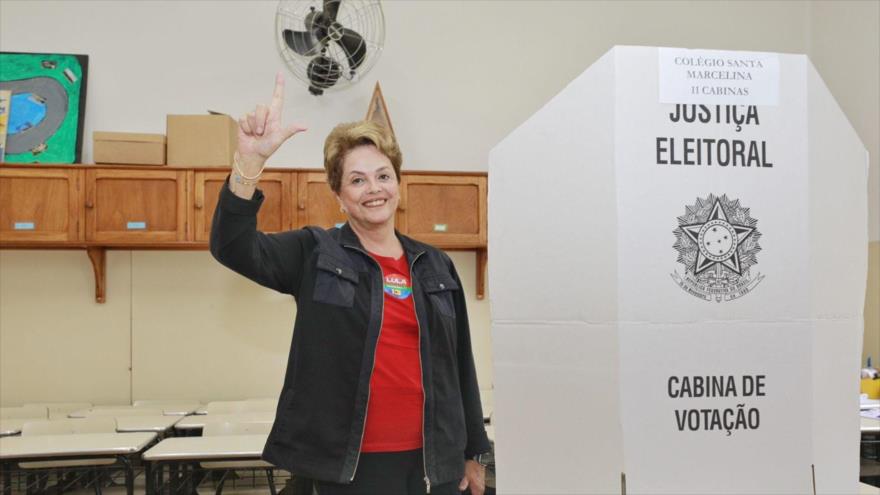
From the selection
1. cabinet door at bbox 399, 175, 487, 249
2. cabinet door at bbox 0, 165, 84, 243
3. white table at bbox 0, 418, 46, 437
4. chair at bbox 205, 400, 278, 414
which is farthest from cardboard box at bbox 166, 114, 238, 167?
white table at bbox 0, 418, 46, 437

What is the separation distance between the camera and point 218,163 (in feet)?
14.9

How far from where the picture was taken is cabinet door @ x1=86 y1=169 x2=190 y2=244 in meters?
4.45

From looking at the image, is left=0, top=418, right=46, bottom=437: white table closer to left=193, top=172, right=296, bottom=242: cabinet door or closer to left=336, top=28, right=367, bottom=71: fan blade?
left=193, top=172, right=296, bottom=242: cabinet door

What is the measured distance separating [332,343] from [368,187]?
0.34 m

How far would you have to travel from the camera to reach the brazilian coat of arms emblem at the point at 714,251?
3.26 ft

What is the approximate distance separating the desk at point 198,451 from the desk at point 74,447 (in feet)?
0.35

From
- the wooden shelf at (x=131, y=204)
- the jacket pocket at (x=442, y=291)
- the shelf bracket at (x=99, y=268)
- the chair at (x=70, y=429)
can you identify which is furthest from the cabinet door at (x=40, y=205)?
the jacket pocket at (x=442, y=291)

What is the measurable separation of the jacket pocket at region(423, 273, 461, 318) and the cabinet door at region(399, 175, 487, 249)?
3011 mm

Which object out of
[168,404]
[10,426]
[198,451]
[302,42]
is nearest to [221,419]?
[198,451]

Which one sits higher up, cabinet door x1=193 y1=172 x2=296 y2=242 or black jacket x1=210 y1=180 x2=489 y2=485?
cabinet door x1=193 y1=172 x2=296 y2=242

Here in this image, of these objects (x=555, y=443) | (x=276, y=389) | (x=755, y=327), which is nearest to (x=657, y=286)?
Result: (x=755, y=327)

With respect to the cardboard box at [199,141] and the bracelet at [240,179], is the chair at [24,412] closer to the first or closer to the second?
the cardboard box at [199,141]

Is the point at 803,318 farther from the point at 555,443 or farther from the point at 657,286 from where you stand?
the point at 555,443

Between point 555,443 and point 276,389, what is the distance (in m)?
4.30
